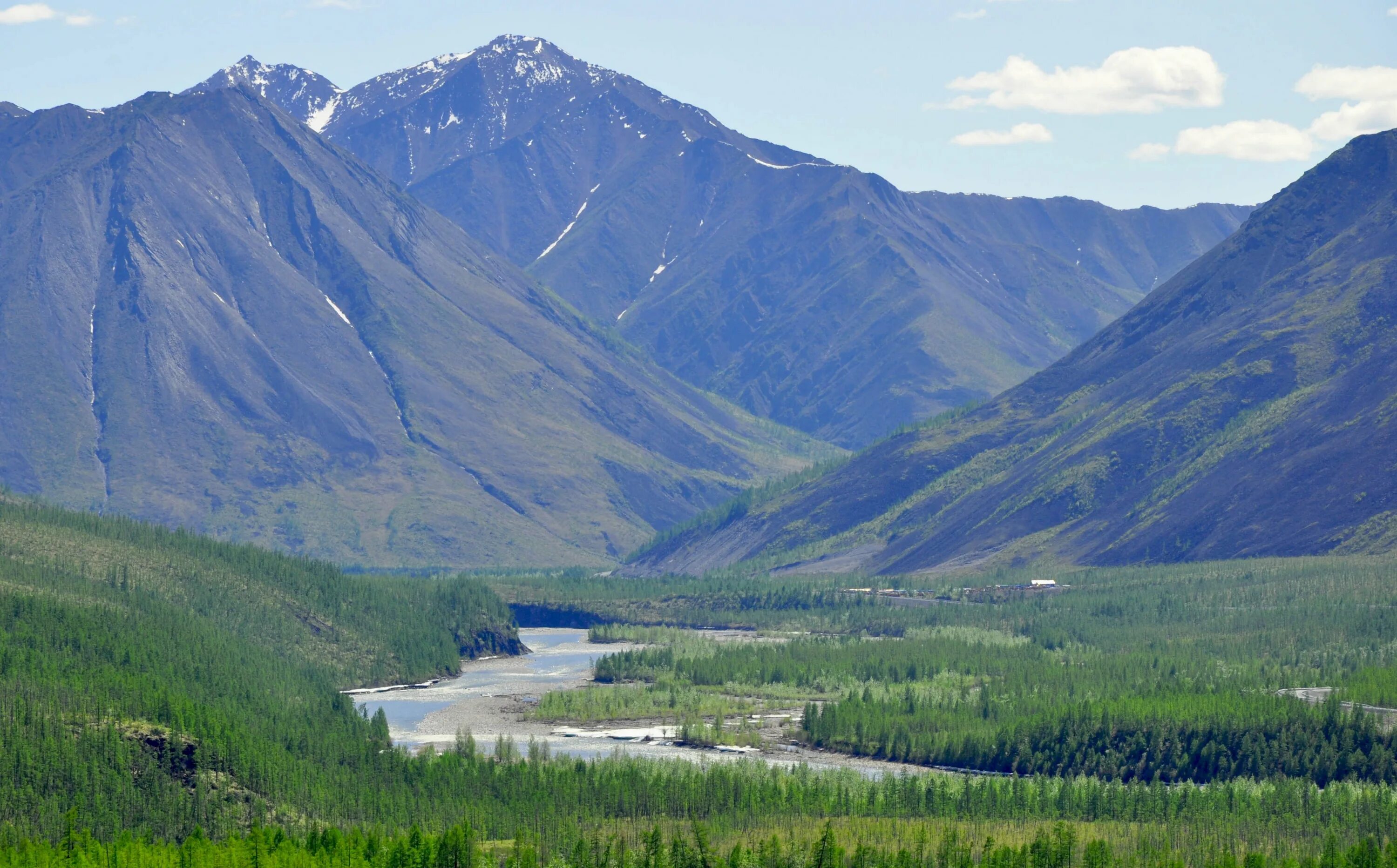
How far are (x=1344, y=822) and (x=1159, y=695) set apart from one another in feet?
137

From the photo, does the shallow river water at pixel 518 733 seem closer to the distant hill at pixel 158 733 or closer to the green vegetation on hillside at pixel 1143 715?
the green vegetation on hillside at pixel 1143 715

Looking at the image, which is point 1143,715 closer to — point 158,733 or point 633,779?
point 633,779

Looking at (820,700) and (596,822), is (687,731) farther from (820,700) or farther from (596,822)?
(596,822)

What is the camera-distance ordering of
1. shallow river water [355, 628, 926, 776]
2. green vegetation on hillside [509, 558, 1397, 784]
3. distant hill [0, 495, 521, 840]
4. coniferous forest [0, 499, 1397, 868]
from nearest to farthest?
coniferous forest [0, 499, 1397, 868] < distant hill [0, 495, 521, 840] < green vegetation on hillside [509, 558, 1397, 784] < shallow river water [355, 628, 926, 776]

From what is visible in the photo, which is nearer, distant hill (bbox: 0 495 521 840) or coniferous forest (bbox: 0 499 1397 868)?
coniferous forest (bbox: 0 499 1397 868)

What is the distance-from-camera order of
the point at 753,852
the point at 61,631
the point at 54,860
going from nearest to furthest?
the point at 54,860
the point at 753,852
the point at 61,631

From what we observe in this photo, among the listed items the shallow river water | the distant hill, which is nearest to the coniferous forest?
the distant hill

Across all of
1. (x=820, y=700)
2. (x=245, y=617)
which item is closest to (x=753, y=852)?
(x=820, y=700)

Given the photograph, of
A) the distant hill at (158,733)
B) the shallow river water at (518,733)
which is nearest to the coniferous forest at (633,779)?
the distant hill at (158,733)

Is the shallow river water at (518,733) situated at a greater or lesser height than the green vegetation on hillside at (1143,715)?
lesser

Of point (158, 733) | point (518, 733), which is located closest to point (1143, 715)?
point (518, 733)

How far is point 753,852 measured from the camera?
116812mm

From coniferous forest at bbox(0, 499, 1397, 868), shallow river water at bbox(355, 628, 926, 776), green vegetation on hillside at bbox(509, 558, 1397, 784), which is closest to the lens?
coniferous forest at bbox(0, 499, 1397, 868)

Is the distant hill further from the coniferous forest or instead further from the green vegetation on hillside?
the green vegetation on hillside
